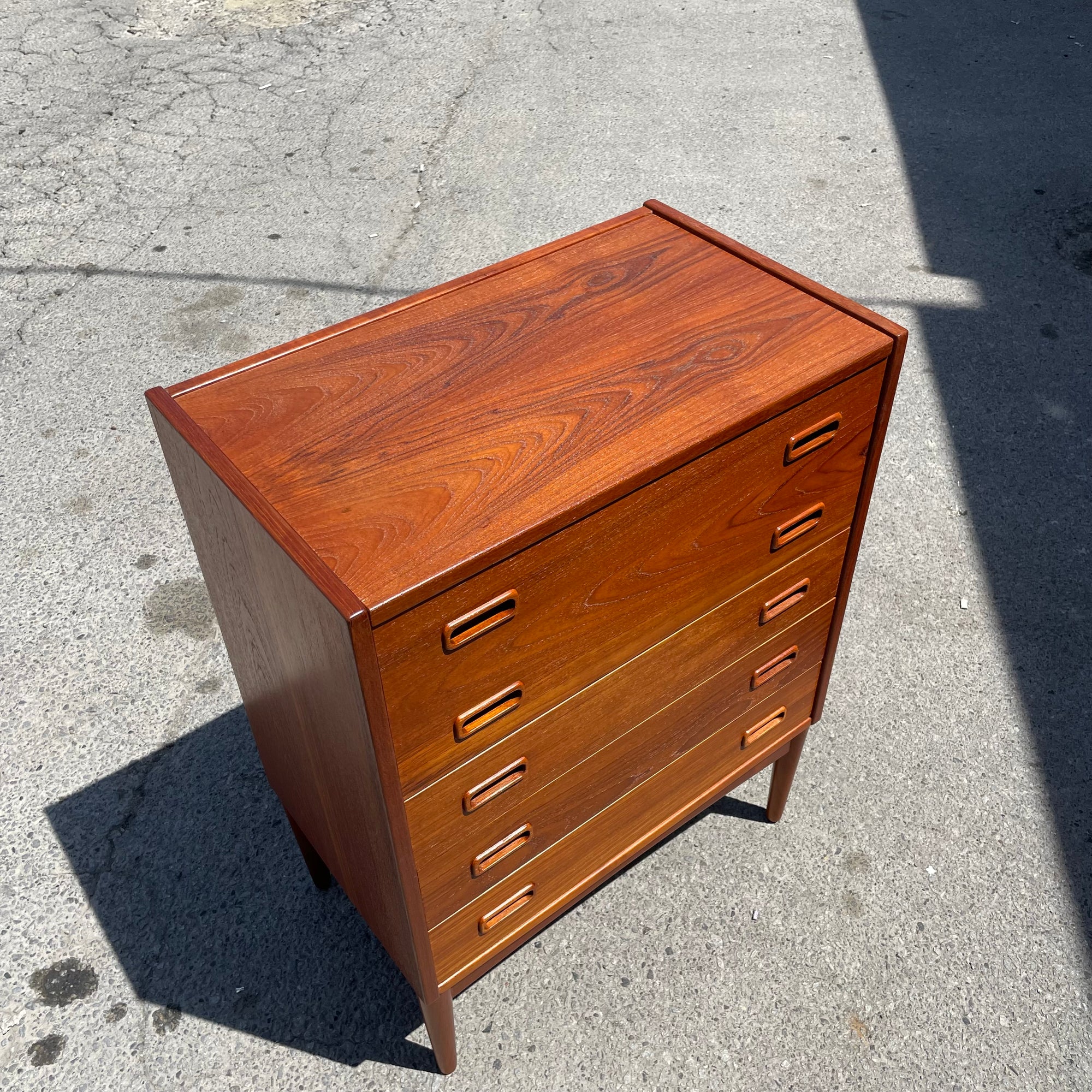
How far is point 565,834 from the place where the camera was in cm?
184

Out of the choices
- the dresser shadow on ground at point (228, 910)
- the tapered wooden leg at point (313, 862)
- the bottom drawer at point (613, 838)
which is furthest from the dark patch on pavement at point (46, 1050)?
the bottom drawer at point (613, 838)

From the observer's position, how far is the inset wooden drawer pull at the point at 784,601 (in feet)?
6.09

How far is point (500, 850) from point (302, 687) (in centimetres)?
42

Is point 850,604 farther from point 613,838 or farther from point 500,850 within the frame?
point 500,850

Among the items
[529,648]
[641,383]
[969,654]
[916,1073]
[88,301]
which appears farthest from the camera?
[88,301]

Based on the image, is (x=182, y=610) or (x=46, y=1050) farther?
(x=182, y=610)

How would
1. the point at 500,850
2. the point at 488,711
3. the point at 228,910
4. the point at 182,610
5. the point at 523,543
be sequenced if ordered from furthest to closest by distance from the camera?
the point at 182,610
the point at 228,910
the point at 500,850
the point at 488,711
the point at 523,543

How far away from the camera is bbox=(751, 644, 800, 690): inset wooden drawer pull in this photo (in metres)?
1.97

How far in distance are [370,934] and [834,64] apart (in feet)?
16.9

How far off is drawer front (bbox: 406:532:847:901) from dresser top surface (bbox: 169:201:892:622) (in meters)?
0.37

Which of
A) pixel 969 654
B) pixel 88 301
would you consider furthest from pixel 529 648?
pixel 88 301

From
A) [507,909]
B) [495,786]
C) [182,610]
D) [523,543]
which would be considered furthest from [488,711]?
[182,610]

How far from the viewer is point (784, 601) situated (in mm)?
1881

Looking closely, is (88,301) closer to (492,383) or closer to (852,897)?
(492,383)
